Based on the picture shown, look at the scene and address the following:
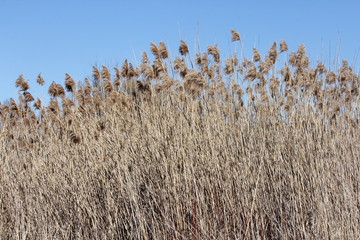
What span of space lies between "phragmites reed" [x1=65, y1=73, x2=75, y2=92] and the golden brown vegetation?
23.5 inches

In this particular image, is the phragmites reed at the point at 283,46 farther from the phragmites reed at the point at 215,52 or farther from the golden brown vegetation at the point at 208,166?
the phragmites reed at the point at 215,52

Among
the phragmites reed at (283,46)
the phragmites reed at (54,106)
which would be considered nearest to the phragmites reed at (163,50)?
the phragmites reed at (283,46)

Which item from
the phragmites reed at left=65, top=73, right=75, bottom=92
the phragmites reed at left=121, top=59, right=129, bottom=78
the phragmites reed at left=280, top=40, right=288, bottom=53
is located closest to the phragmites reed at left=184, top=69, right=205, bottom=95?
the phragmites reed at left=280, top=40, right=288, bottom=53

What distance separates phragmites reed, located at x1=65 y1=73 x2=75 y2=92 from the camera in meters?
5.95

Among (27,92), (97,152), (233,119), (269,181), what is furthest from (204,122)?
(27,92)

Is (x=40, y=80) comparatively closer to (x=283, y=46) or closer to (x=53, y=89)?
(x=53, y=89)

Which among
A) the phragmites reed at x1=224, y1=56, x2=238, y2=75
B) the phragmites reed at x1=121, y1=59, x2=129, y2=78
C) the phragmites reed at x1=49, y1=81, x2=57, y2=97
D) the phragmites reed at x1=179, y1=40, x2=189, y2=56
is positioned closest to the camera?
the phragmites reed at x1=224, y1=56, x2=238, y2=75

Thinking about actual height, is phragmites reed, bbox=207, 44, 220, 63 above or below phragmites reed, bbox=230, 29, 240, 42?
below

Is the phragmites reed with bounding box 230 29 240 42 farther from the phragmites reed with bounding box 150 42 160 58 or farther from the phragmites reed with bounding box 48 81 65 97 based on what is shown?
the phragmites reed with bounding box 48 81 65 97

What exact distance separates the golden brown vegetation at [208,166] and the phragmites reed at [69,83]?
23.5 inches

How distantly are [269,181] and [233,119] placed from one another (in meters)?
0.68

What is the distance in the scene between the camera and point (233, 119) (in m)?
4.30

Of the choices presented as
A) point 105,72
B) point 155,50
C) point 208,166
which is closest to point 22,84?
point 105,72

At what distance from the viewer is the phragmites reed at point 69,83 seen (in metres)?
5.95
